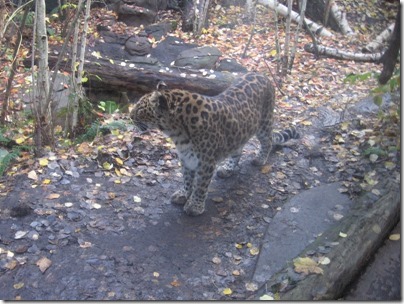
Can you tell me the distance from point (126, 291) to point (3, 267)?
1257mm

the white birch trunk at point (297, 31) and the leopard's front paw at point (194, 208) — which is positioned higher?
the white birch trunk at point (297, 31)

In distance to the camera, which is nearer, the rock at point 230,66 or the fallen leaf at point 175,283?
the fallen leaf at point 175,283

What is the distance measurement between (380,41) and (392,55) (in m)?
0.62

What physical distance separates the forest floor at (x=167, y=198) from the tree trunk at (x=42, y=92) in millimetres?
279

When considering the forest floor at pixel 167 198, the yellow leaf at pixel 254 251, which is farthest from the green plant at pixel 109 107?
the yellow leaf at pixel 254 251

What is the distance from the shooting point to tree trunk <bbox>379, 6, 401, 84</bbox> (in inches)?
178

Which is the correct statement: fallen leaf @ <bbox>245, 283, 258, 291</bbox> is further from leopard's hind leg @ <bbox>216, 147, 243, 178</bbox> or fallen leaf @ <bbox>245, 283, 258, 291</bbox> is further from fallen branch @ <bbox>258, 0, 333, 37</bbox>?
fallen branch @ <bbox>258, 0, 333, 37</bbox>

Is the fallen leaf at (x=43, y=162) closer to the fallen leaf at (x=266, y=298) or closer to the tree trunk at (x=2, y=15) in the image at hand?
the tree trunk at (x=2, y=15)

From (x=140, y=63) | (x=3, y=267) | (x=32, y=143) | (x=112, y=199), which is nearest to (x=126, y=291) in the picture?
(x=3, y=267)

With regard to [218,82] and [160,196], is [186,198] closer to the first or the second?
[160,196]

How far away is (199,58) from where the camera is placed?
9828 millimetres

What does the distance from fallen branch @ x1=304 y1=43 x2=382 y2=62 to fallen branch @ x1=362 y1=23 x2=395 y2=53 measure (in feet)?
0.24

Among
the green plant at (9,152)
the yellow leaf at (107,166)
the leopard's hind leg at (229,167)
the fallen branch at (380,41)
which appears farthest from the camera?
the leopard's hind leg at (229,167)

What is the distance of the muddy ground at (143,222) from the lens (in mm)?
4484
